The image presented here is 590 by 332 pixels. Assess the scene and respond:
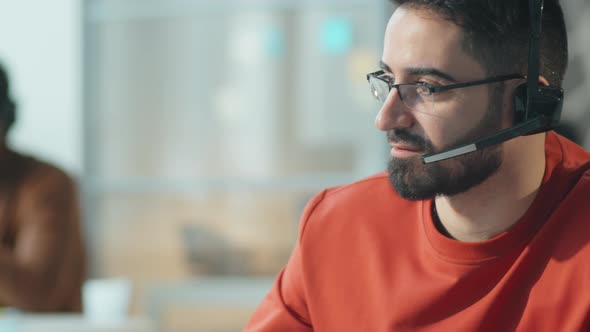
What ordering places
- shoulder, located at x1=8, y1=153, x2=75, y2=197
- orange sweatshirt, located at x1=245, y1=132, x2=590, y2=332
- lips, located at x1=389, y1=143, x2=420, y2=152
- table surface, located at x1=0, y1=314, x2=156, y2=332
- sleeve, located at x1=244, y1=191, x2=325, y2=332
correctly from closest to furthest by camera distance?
orange sweatshirt, located at x1=245, y1=132, x2=590, y2=332
lips, located at x1=389, y1=143, x2=420, y2=152
sleeve, located at x1=244, y1=191, x2=325, y2=332
table surface, located at x1=0, y1=314, x2=156, y2=332
shoulder, located at x1=8, y1=153, x2=75, y2=197

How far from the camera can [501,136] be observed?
1161 mm

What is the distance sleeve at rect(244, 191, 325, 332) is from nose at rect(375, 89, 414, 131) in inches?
9.9

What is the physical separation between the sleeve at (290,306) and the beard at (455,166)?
24 centimetres

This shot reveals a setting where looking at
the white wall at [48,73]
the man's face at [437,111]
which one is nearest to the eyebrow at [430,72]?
the man's face at [437,111]

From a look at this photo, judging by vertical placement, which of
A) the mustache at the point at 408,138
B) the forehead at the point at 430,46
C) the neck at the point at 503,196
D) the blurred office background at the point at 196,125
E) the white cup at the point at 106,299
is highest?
the forehead at the point at 430,46

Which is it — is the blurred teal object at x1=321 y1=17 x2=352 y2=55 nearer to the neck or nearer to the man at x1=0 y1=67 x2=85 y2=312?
the man at x1=0 y1=67 x2=85 y2=312

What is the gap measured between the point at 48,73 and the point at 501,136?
11.0 feet

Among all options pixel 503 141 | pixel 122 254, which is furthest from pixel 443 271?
pixel 122 254

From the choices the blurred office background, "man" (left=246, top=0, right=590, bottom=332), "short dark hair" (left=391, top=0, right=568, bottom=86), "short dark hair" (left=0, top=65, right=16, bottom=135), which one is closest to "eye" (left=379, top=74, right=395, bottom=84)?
"man" (left=246, top=0, right=590, bottom=332)

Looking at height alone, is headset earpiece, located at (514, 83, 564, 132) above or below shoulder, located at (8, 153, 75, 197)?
above

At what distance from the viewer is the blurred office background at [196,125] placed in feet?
12.8

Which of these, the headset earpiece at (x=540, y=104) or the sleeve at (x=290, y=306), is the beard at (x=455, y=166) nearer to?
the headset earpiece at (x=540, y=104)

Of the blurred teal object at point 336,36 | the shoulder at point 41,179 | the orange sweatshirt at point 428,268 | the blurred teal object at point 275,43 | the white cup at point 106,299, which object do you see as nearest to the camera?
the orange sweatshirt at point 428,268

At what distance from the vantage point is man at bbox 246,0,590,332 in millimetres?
1119
